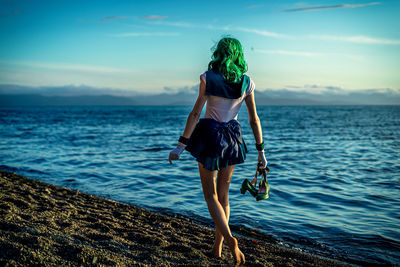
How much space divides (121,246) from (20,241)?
1.04 meters

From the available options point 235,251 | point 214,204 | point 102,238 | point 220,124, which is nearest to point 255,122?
point 220,124

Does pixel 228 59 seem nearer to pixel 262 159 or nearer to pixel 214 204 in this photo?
pixel 262 159

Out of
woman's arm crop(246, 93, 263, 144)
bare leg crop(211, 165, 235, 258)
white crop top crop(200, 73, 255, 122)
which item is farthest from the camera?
bare leg crop(211, 165, 235, 258)

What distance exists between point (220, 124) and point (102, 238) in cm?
209

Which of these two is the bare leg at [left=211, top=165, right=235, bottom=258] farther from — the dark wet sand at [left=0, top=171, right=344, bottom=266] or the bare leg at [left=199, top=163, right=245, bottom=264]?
the dark wet sand at [left=0, top=171, right=344, bottom=266]

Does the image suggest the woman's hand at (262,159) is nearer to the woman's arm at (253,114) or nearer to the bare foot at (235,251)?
the woman's arm at (253,114)

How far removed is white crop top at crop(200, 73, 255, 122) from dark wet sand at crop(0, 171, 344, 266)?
1563 millimetres

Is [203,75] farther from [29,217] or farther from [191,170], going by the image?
[191,170]

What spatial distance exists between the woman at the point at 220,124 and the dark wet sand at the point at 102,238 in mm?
804

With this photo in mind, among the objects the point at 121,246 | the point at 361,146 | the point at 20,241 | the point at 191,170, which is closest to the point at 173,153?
the point at 121,246

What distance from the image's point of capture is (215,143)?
3.03 m

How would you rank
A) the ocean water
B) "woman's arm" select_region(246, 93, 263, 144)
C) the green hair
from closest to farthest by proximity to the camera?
the green hair < "woman's arm" select_region(246, 93, 263, 144) < the ocean water

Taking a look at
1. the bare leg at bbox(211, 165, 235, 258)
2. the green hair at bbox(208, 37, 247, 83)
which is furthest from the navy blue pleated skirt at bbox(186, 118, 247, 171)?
the green hair at bbox(208, 37, 247, 83)

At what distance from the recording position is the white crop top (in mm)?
3053
